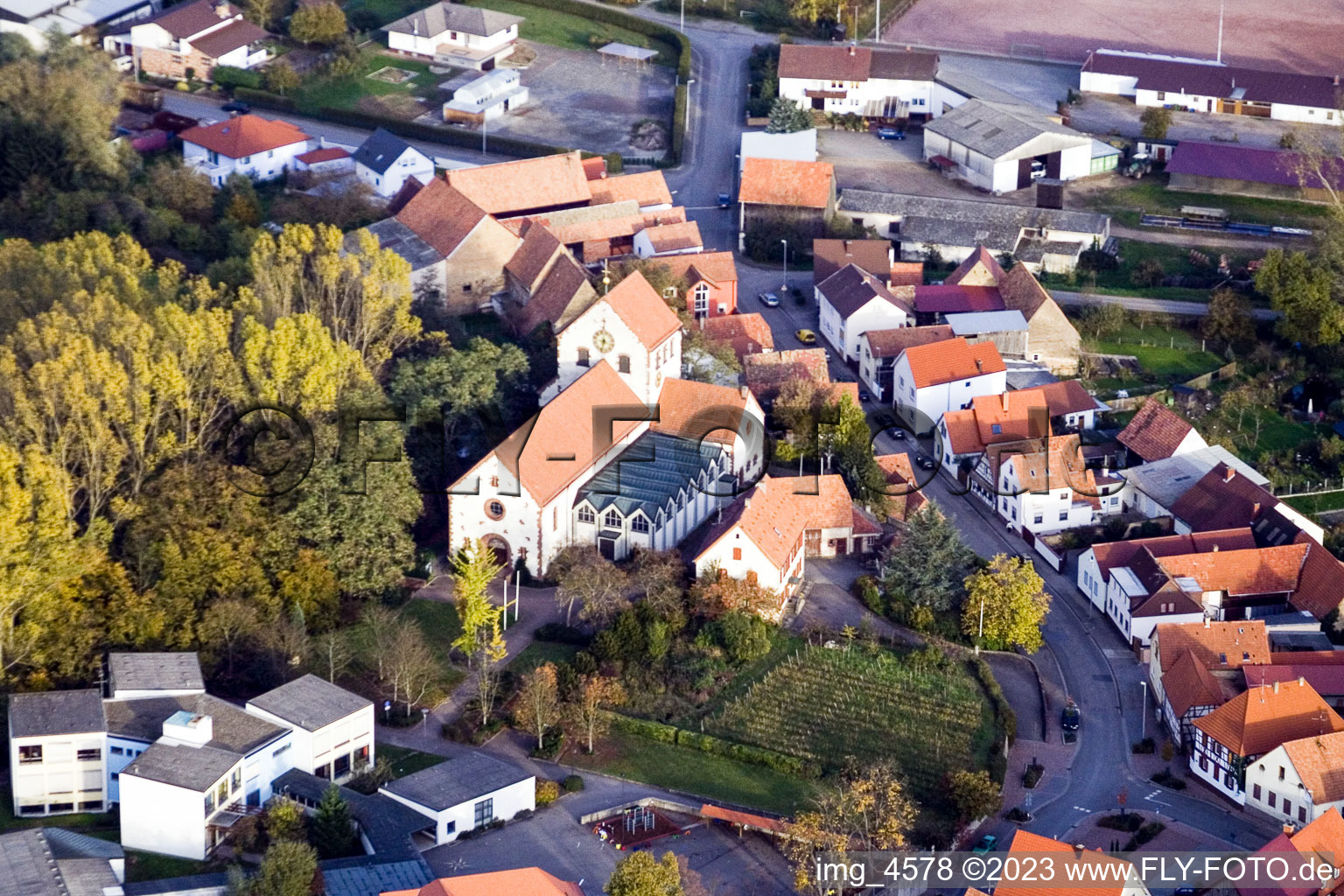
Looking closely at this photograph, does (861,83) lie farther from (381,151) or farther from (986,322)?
(986,322)

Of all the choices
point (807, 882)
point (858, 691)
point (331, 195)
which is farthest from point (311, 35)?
point (807, 882)

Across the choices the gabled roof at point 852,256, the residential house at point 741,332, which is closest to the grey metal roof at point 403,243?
the residential house at point 741,332

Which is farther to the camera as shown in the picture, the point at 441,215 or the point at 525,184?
the point at 525,184

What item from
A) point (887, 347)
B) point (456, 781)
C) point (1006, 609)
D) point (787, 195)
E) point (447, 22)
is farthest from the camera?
point (447, 22)

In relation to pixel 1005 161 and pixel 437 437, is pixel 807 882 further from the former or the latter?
pixel 1005 161

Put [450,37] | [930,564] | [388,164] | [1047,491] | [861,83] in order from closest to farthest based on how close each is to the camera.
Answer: [930,564] → [1047,491] → [388,164] → [861,83] → [450,37]

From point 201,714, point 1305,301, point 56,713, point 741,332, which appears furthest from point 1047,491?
point 56,713

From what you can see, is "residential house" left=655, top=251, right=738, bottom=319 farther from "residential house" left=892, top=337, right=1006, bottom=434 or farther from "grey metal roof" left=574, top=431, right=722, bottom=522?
"grey metal roof" left=574, top=431, right=722, bottom=522
